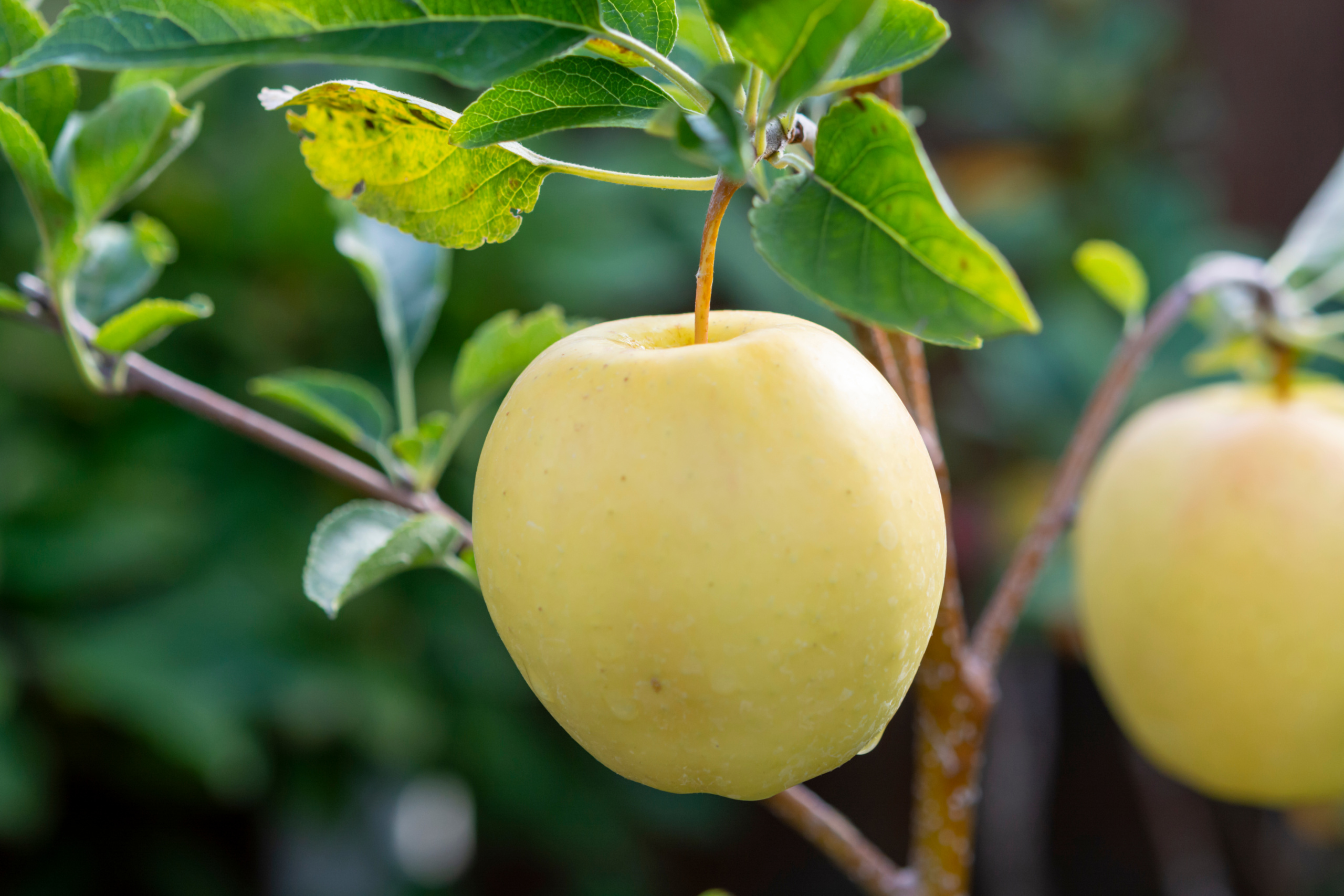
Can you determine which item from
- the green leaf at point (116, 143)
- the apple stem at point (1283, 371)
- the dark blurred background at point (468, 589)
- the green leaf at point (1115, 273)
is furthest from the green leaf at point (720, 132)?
the dark blurred background at point (468, 589)

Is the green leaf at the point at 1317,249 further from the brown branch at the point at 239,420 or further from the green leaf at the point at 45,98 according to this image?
the green leaf at the point at 45,98

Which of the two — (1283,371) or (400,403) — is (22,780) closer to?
(400,403)

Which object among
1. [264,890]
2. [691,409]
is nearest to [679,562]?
[691,409]

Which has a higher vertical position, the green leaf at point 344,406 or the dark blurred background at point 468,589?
the green leaf at point 344,406

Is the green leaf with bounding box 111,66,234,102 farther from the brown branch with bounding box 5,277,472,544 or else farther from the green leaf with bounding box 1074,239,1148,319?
the green leaf with bounding box 1074,239,1148,319

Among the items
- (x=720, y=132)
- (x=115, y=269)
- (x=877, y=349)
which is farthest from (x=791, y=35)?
(x=115, y=269)

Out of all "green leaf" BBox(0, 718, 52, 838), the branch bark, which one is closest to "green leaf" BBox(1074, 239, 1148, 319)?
the branch bark
